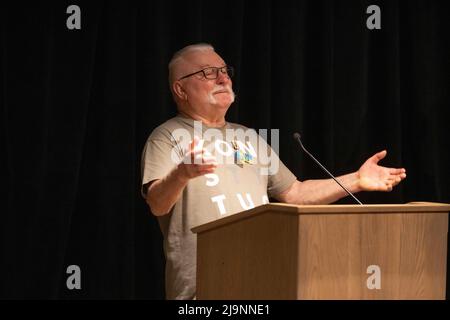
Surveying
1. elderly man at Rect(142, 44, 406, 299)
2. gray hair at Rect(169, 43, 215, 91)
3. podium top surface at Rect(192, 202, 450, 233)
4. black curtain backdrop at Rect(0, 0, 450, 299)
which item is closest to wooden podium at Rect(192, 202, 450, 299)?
podium top surface at Rect(192, 202, 450, 233)

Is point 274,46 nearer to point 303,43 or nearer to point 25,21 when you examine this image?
point 303,43

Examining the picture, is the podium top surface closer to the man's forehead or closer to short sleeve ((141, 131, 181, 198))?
short sleeve ((141, 131, 181, 198))

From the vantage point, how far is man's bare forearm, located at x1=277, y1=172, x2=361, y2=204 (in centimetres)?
273

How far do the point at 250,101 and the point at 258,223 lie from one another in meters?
1.37

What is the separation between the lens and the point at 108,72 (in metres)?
2.93

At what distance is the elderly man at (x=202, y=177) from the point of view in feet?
8.18

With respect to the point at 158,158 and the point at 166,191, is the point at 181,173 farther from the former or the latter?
the point at 158,158

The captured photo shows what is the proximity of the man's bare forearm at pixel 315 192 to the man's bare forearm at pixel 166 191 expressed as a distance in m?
0.61

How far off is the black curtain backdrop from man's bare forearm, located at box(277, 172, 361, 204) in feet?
1.05

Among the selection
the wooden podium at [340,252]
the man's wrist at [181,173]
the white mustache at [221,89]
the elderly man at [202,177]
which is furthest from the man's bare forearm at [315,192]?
the wooden podium at [340,252]

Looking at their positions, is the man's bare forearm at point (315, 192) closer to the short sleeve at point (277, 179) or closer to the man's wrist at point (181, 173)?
the short sleeve at point (277, 179)

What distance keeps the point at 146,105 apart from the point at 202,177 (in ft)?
1.89

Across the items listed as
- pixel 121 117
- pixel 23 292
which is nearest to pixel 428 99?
pixel 121 117

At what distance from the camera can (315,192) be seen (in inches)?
109
